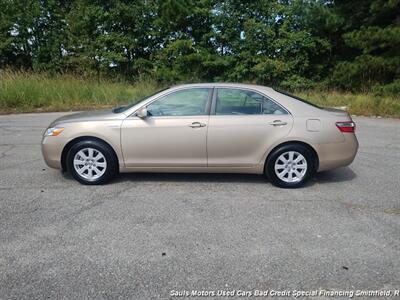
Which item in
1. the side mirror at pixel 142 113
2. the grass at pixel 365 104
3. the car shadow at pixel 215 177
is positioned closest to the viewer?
the side mirror at pixel 142 113

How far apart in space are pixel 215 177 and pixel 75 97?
10.9 m

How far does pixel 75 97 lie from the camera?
47.6 ft

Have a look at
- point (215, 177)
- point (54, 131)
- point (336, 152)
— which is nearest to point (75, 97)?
point (54, 131)

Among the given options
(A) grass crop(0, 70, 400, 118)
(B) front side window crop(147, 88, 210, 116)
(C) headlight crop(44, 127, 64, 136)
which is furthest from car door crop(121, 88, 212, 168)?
(A) grass crop(0, 70, 400, 118)

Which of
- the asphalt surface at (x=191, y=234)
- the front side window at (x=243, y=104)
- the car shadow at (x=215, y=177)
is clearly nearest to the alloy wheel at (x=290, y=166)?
the asphalt surface at (x=191, y=234)

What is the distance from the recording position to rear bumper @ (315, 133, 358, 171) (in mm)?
4972

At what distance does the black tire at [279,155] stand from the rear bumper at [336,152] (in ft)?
0.45

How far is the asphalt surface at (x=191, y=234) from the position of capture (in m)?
2.90

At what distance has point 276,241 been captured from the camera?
139 inches

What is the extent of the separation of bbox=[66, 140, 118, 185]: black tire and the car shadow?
0.86 ft

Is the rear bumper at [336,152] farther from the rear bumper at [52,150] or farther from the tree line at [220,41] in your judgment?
the tree line at [220,41]

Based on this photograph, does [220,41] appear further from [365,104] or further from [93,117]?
[93,117]

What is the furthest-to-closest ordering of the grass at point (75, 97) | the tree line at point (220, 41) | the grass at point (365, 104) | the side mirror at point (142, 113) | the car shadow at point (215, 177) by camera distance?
the tree line at point (220, 41) < the grass at point (75, 97) < the grass at point (365, 104) < the car shadow at point (215, 177) < the side mirror at point (142, 113)

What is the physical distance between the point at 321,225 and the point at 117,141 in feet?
9.52
